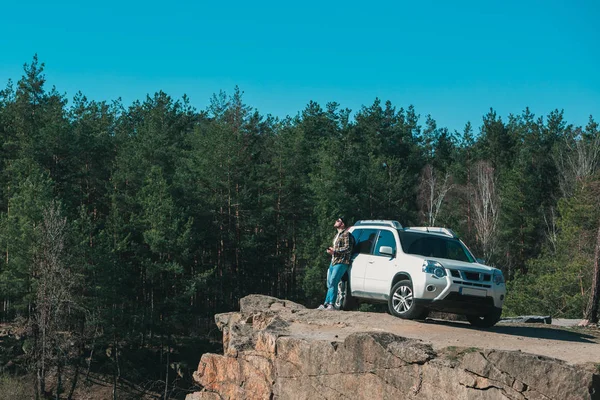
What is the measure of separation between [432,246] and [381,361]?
3.90 m

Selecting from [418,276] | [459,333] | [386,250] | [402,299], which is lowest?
[459,333]

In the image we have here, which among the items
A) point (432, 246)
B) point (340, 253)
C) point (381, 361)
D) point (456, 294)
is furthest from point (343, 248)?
point (381, 361)

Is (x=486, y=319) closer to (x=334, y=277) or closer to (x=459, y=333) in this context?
(x=459, y=333)

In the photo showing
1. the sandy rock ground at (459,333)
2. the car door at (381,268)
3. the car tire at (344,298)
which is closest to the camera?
the sandy rock ground at (459,333)

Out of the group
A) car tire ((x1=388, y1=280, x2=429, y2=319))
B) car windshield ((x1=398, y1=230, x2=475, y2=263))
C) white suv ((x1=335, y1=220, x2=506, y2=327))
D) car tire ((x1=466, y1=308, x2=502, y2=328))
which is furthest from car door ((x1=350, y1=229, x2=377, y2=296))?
car tire ((x1=466, y1=308, x2=502, y2=328))

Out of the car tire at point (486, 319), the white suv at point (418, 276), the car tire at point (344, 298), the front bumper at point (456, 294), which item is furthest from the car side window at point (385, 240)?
the car tire at point (486, 319)

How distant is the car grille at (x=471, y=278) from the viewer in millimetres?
12539

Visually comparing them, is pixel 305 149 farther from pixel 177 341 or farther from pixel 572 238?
Result: pixel 572 238

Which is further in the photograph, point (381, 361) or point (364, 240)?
point (364, 240)

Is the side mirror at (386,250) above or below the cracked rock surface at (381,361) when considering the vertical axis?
above

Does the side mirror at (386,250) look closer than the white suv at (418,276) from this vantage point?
No

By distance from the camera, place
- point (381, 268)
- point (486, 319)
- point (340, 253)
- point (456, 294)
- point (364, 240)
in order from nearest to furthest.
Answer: point (456, 294) < point (486, 319) < point (381, 268) < point (340, 253) < point (364, 240)

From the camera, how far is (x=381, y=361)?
10.6 meters

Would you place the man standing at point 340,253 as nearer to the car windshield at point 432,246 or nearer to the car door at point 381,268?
the car door at point 381,268
